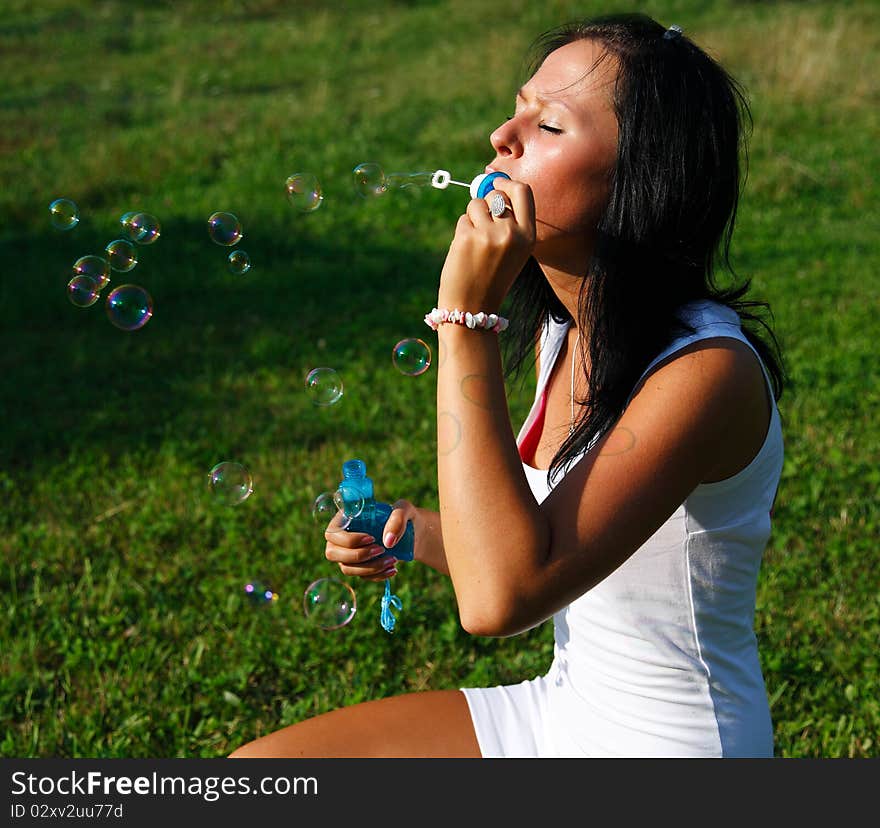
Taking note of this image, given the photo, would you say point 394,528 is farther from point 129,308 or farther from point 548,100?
point 129,308

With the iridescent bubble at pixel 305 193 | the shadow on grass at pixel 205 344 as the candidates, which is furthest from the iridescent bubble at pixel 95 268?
the shadow on grass at pixel 205 344

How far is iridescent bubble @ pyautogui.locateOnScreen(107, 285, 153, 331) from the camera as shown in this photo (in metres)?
2.88

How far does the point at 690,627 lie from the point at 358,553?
62 cm

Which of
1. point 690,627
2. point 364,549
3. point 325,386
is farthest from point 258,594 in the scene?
point 690,627

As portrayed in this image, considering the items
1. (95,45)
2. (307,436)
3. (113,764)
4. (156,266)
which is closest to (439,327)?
(113,764)

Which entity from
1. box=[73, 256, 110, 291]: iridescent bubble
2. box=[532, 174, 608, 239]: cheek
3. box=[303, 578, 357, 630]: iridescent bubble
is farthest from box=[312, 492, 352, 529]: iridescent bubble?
box=[73, 256, 110, 291]: iridescent bubble

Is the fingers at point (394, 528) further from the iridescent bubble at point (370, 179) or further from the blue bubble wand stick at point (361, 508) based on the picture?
the iridescent bubble at point (370, 179)

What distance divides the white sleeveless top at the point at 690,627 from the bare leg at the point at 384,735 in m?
0.30

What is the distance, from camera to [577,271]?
1992 millimetres

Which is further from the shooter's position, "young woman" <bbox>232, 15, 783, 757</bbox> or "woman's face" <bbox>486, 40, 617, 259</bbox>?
"woman's face" <bbox>486, 40, 617, 259</bbox>

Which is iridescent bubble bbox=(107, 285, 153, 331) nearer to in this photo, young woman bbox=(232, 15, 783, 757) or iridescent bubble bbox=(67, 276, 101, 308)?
iridescent bubble bbox=(67, 276, 101, 308)

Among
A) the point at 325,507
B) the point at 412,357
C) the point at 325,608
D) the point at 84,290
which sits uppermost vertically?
the point at 412,357

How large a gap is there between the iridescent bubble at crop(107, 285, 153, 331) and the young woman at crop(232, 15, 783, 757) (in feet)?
3.62

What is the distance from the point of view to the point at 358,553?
2047mm
